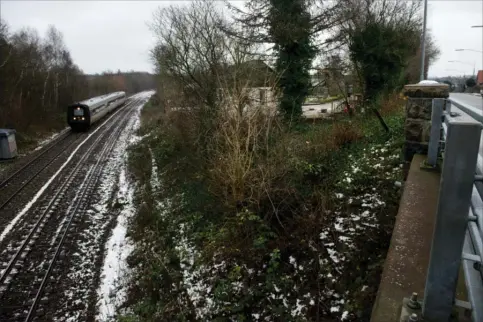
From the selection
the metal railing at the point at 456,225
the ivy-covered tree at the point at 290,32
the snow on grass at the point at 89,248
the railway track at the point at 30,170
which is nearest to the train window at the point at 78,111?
the railway track at the point at 30,170

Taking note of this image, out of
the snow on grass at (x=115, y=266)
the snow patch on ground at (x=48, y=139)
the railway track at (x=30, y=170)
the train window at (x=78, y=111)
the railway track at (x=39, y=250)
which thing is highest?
the train window at (x=78, y=111)

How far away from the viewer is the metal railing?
1865 mm

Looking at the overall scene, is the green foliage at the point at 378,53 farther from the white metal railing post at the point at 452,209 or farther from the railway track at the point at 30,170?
the railway track at the point at 30,170

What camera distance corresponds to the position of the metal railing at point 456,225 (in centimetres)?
187

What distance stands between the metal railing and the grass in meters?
2.91

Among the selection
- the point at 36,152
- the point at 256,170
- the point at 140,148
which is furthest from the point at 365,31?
the point at 36,152

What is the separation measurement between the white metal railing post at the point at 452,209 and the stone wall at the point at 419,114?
4011 millimetres

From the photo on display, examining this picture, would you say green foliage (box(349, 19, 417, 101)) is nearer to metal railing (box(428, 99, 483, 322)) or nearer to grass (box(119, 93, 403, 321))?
grass (box(119, 93, 403, 321))

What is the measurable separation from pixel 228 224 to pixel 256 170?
5.08 feet


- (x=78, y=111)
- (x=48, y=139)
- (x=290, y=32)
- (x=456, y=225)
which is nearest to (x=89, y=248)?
(x=456, y=225)

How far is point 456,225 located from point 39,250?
11267mm

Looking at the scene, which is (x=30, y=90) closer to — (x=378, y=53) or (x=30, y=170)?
(x=30, y=170)

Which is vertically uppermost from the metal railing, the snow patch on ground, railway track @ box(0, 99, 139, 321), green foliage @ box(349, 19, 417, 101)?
green foliage @ box(349, 19, 417, 101)

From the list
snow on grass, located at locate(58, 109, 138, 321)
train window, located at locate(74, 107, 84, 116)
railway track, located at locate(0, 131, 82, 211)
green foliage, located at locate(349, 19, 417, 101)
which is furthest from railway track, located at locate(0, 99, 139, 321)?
green foliage, located at locate(349, 19, 417, 101)
